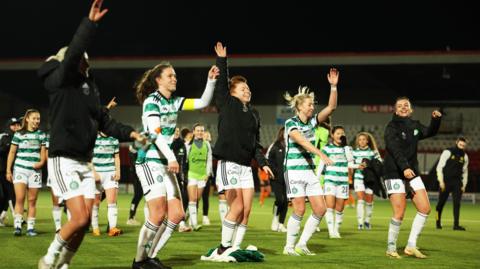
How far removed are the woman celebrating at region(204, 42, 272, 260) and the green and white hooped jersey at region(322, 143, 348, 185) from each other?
216 inches

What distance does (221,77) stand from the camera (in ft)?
33.9

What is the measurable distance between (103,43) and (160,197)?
42501mm

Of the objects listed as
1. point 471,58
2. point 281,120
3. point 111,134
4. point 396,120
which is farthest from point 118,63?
point 111,134

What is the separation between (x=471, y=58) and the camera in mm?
35281

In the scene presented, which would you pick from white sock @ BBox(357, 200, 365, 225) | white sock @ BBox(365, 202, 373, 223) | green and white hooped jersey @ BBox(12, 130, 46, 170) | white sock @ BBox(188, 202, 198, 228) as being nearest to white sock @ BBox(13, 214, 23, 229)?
green and white hooped jersey @ BBox(12, 130, 46, 170)

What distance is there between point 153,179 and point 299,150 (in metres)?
3.02

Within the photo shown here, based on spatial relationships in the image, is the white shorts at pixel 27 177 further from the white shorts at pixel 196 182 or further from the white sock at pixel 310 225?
the white sock at pixel 310 225

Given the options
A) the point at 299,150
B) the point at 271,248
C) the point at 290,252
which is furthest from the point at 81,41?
the point at 271,248

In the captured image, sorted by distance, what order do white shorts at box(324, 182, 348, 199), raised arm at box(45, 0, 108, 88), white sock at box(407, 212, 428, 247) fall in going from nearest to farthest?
Result: 1. raised arm at box(45, 0, 108, 88)
2. white sock at box(407, 212, 428, 247)
3. white shorts at box(324, 182, 348, 199)

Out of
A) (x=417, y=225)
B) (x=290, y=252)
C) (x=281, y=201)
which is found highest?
(x=417, y=225)

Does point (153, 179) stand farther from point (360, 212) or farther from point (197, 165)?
point (360, 212)

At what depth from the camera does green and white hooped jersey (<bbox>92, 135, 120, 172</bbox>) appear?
1443 cm

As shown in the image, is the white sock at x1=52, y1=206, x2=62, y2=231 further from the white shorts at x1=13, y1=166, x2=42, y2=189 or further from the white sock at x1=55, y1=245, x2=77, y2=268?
the white sock at x1=55, y1=245, x2=77, y2=268

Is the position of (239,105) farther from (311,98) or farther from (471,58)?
(471,58)
